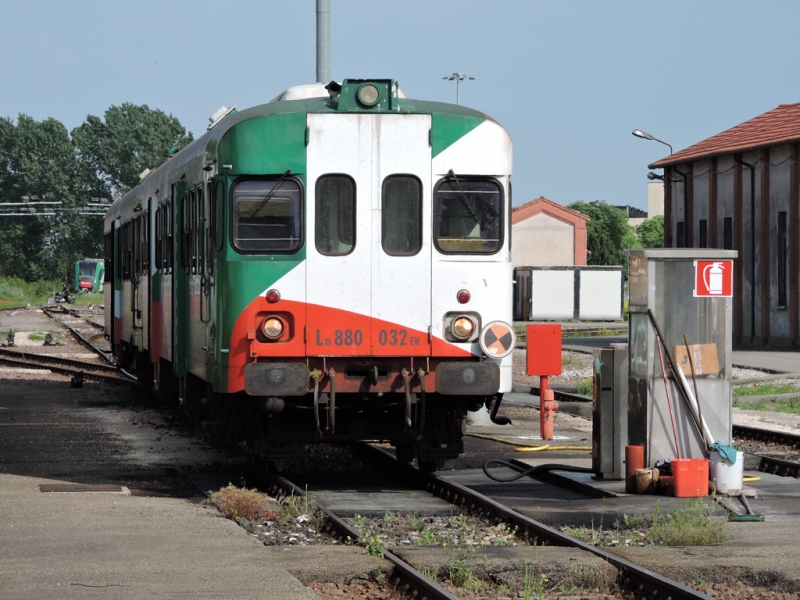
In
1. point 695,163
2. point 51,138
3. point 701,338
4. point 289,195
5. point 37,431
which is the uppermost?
point 51,138

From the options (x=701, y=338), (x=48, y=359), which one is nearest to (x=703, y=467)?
(x=701, y=338)

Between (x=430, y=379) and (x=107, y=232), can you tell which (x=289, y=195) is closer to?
(x=430, y=379)

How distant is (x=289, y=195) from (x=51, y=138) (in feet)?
382

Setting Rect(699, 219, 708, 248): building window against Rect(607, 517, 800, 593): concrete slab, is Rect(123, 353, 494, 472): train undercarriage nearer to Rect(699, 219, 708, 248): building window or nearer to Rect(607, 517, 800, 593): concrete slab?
Rect(607, 517, 800, 593): concrete slab

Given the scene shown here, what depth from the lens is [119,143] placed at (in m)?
124

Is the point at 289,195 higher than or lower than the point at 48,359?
higher

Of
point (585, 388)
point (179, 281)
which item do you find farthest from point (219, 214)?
point (585, 388)

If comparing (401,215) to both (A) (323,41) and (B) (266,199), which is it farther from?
(A) (323,41)

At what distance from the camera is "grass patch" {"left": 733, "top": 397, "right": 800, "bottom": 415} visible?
65.1ft

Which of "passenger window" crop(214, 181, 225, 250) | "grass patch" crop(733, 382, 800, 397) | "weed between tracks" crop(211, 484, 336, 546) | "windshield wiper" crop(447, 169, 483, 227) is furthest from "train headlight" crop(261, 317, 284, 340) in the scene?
"grass patch" crop(733, 382, 800, 397)

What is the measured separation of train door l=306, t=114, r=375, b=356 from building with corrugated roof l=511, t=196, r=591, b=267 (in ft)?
Answer: 266

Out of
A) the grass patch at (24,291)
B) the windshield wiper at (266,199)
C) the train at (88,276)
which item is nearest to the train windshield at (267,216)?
the windshield wiper at (266,199)

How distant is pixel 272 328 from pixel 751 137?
102 feet

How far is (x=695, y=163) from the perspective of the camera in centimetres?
4156
